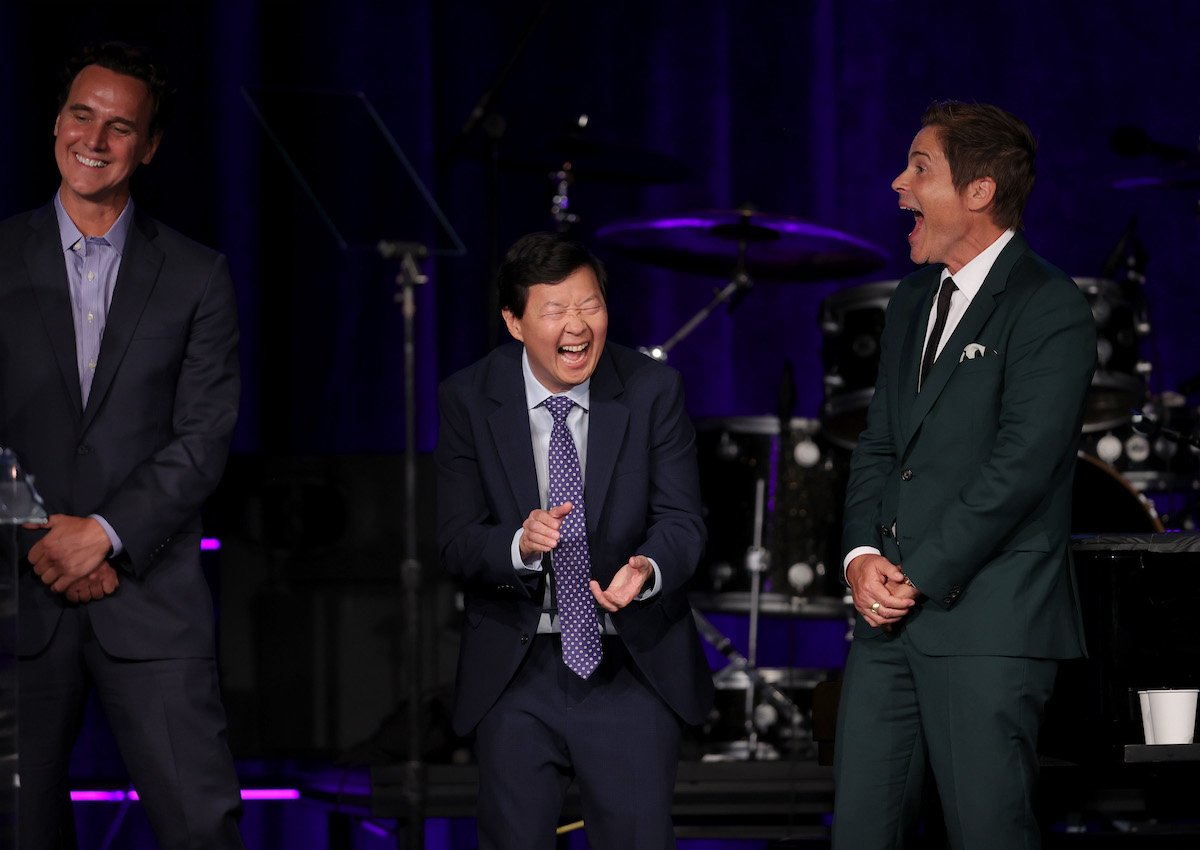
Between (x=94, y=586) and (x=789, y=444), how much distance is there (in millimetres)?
3086

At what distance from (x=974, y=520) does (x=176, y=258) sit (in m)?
1.71

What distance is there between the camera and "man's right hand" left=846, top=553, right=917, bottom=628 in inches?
118

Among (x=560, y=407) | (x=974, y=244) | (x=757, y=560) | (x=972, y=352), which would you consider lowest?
(x=757, y=560)

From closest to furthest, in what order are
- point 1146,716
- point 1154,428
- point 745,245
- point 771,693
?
point 1146,716 → point 1154,428 → point 771,693 → point 745,245

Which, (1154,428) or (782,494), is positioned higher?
(1154,428)

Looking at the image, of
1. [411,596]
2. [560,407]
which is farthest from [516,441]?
[411,596]

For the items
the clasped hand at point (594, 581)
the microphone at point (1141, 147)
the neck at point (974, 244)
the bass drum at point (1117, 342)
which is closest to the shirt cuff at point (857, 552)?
the clasped hand at point (594, 581)

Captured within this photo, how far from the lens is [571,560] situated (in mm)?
3098

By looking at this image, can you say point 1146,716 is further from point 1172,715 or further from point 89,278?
point 89,278

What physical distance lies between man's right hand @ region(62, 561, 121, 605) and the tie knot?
36.3 inches

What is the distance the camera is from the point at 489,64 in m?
6.35

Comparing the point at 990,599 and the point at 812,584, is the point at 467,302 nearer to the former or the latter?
the point at 812,584

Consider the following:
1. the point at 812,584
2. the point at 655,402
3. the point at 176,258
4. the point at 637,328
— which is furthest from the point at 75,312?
the point at 637,328

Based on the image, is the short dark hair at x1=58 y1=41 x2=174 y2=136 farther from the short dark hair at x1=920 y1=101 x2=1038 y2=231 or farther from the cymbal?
the cymbal
